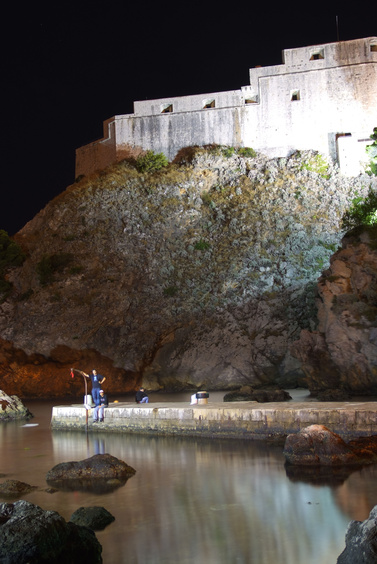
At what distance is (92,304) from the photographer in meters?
32.0

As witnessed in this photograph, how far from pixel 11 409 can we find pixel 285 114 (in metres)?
27.8

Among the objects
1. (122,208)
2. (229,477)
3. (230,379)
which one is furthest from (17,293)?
(229,477)

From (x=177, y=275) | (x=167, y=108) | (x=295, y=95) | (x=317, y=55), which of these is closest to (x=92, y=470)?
(x=177, y=275)

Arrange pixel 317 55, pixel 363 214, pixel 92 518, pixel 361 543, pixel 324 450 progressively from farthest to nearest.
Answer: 1. pixel 317 55
2. pixel 363 214
3. pixel 324 450
4. pixel 92 518
5. pixel 361 543

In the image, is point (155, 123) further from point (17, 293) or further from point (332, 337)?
point (332, 337)

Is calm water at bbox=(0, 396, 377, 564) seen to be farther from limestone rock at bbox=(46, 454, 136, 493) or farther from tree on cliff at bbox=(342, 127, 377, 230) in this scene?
tree on cliff at bbox=(342, 127, 377, 230)

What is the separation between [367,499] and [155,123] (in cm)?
3609

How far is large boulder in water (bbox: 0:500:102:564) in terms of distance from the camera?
239 inches

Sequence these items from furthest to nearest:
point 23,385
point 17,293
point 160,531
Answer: point 17,293 < point 23,385 < point 160,531

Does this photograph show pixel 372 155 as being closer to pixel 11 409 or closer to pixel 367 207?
pixel 367 207

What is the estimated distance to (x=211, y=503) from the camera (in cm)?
905

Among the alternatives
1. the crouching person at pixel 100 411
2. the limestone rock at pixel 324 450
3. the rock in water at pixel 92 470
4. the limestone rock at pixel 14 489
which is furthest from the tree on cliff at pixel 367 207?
the limestone rock at pixel 14 489

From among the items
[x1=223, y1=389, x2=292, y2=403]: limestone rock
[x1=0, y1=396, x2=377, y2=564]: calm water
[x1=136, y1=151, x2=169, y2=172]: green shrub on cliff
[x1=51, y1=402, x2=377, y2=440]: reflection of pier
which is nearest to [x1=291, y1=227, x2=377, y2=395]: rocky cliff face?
[x1=223, y1=389, x2=292, y2=403]: limestone rock

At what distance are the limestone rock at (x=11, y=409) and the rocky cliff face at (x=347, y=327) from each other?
10.4 m
